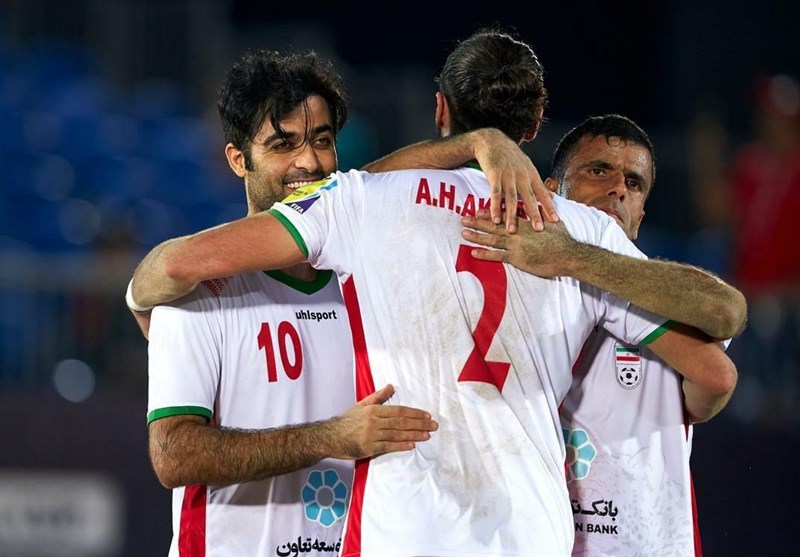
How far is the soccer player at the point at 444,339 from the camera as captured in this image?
3.25 m

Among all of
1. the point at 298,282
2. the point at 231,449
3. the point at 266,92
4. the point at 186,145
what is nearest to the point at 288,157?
the point at 266,92

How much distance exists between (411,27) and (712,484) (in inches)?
334

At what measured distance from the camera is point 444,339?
10.9 ft

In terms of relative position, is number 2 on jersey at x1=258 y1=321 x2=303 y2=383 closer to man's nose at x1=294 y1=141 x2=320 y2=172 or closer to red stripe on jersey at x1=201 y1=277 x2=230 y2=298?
red stripe on jersey at x1=201 y1=277 x2=230 y2=298

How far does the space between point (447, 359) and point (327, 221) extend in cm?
47

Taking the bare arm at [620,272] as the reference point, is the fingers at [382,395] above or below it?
below

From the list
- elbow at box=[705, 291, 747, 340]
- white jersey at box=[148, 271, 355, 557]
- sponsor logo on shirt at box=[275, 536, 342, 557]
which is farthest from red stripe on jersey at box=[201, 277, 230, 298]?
elbow at box=[705, 291, 747, 340]

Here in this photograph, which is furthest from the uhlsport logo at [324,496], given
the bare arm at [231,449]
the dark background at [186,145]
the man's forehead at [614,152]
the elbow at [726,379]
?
the dark background at [186,145]

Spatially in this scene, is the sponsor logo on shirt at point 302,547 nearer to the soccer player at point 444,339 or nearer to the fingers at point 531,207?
the soccer player at point 444,339

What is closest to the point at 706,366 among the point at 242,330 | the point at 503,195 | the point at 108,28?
the point at 503,195

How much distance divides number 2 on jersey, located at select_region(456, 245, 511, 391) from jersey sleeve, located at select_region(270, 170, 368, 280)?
11.5 inches

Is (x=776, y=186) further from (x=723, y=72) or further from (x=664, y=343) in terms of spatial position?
(x=664, y=343)

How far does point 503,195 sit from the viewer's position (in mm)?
3436

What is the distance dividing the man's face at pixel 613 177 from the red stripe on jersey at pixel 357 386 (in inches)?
38.6
